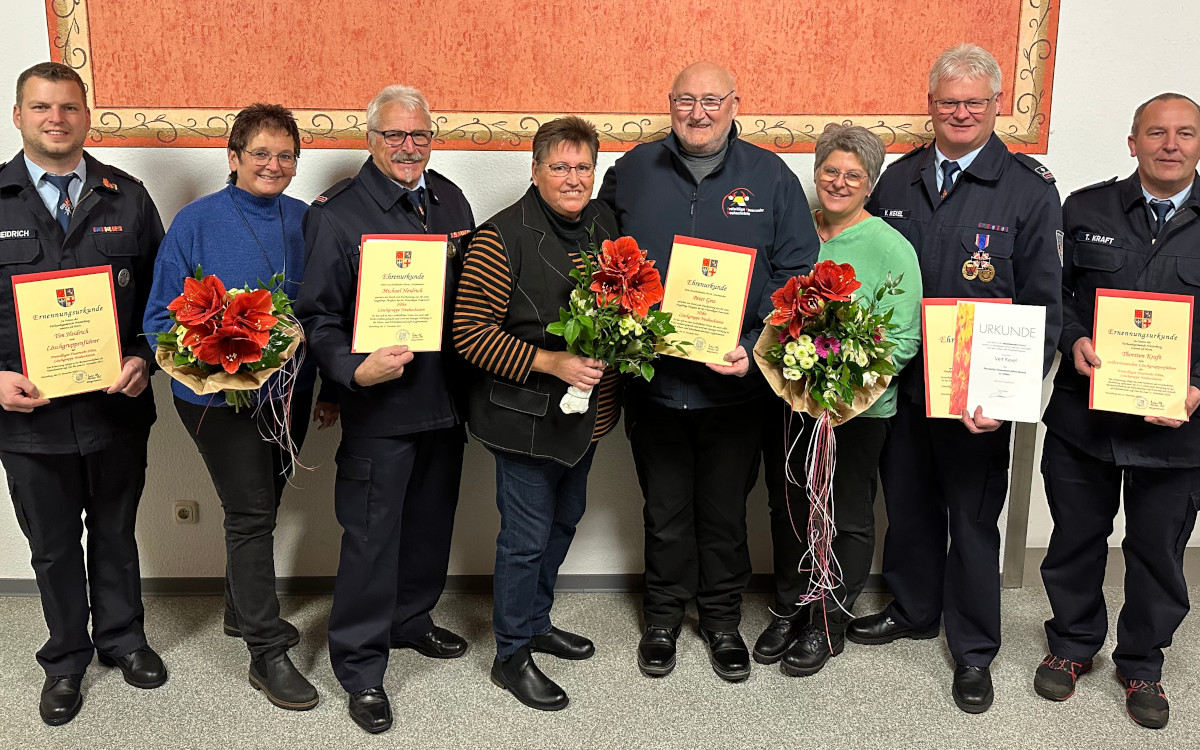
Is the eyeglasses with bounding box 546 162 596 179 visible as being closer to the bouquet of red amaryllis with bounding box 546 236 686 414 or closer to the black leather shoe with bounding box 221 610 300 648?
the bouquet of red amaryllis with bounding box 546 236 686 414

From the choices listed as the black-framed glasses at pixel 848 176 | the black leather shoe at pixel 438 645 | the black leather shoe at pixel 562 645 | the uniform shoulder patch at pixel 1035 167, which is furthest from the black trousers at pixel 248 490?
the uniform shoulder patch at pixel 1035 167

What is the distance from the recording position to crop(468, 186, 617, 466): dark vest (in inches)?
Answer: 93.0

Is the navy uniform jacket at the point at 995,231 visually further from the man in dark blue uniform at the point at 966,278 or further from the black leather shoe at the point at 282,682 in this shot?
the black leather shoe at the point at 282,682

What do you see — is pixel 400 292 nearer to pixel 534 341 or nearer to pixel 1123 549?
pixel 534 341

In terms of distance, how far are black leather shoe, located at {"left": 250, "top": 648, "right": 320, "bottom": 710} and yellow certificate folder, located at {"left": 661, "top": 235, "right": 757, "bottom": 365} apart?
4.99ft

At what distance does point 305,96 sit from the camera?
3.00 m

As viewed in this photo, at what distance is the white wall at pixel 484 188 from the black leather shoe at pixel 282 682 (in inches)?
26.2

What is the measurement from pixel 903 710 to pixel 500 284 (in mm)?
1775

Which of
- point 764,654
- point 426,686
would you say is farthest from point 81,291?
point 764,654

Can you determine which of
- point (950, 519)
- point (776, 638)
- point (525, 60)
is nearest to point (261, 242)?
point (525, 60)

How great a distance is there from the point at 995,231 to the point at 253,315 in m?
2.07

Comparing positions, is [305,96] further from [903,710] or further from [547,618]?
[903,710]

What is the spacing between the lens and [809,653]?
2863 mm

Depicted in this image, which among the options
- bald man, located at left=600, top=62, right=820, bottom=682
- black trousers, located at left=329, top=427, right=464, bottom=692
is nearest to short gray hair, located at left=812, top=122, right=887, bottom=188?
bald man, located at left=600, top=62, right=820, bottom=682
